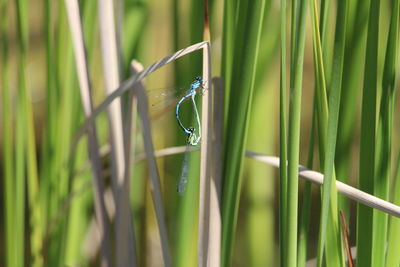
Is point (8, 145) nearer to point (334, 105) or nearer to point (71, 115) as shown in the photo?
point (71, 115)

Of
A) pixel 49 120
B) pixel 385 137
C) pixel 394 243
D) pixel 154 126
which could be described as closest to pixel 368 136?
pixel 385 137

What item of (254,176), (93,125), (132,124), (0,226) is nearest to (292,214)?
(132,124)

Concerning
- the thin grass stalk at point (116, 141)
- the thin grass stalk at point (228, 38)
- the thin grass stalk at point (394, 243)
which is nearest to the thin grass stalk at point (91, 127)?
Answer: the thin grass stalk at point (116, 141)

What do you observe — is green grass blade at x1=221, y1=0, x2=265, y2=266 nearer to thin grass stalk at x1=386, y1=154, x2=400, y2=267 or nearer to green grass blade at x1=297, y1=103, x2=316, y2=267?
green grass blade at x1=297, y1=103, x2=316, y2=267

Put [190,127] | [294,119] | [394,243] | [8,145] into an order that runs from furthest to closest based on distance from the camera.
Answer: [8,145] → [190,127] → [394,243] → [294,119]

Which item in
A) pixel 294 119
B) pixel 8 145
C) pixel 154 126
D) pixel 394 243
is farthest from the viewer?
pixel 154 126

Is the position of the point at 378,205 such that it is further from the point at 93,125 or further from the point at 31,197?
the point at 31,197

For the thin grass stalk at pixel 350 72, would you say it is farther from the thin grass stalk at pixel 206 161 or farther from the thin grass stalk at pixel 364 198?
the thin grass stalk at pixel 206 161
